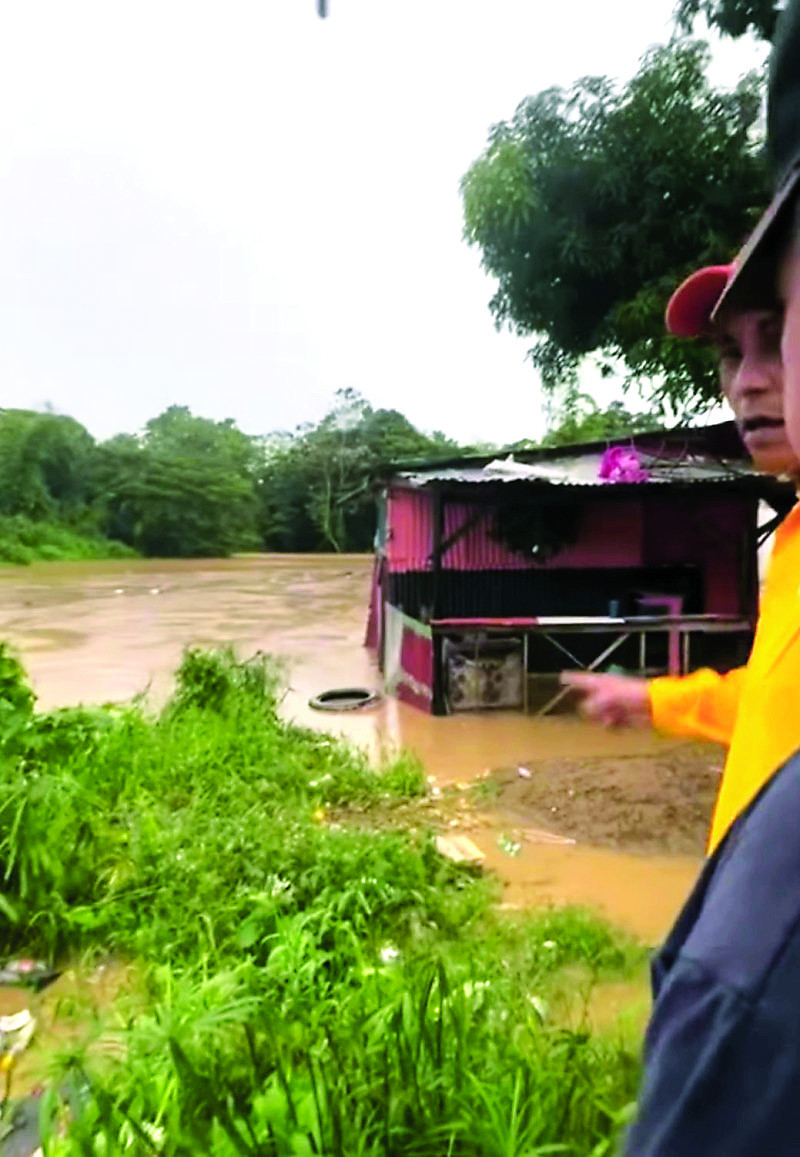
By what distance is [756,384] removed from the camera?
3.34 feet

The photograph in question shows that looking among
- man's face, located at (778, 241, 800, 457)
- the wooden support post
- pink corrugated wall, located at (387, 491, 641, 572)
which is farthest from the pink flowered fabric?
man's face, located at (778, 241, 800, 457)

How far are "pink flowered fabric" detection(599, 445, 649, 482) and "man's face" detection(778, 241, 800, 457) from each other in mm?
7604

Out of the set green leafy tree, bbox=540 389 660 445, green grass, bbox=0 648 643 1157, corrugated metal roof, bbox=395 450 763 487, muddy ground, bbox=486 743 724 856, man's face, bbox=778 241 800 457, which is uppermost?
green leafy tree, bbox=540 389 660 445

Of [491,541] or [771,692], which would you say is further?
[491,541]

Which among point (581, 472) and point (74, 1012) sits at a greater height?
point (581, 472)

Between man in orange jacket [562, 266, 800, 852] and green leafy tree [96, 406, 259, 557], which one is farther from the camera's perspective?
green leafy tree [96, 406, 259, 557]

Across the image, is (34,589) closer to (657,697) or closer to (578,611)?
(578,611)

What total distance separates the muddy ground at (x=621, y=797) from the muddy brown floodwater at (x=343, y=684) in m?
0.02

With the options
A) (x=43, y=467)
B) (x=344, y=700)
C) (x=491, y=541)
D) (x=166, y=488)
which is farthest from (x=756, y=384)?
(x=43, y=467)

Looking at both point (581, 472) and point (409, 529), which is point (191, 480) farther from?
point (581, 472)

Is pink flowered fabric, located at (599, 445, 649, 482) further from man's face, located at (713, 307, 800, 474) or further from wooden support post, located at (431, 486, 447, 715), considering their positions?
man's face, located at (713, 307, 800, 474)

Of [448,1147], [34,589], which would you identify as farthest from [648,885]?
[34,589]

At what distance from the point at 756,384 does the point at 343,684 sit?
8.30 m

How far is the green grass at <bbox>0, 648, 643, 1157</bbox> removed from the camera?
1.99 metres
